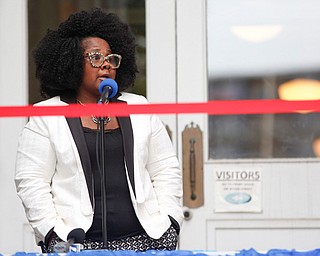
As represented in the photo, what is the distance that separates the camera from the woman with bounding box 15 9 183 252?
404cm

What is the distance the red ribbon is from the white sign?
2.15m

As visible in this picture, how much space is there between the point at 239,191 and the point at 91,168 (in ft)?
5.90

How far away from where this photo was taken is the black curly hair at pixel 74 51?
4254 millimetres

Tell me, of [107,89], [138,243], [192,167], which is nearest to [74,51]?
[107,89]

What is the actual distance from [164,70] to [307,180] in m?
1.05

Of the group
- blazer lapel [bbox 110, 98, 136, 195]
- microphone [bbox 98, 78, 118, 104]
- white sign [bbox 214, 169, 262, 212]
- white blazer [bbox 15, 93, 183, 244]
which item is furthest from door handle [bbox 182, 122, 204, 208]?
microphone [bbox 98, 78, 118, 104]

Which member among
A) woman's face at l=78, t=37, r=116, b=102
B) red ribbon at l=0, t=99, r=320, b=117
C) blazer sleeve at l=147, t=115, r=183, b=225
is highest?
woman's face at l=78, t=37, r=116, b=102

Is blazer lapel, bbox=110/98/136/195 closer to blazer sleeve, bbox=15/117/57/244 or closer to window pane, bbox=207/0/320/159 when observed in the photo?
blazer sleeve, bbox=15/117/57/244

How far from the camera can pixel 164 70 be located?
5836 mm

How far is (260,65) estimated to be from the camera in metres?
5.86

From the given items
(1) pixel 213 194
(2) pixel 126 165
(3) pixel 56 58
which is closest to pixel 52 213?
(2) pixel 126 165

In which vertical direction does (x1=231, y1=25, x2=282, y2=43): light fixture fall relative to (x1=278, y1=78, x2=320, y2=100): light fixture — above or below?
above

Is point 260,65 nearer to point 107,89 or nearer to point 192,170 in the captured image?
point 192,170

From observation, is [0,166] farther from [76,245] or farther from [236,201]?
[76,245]
